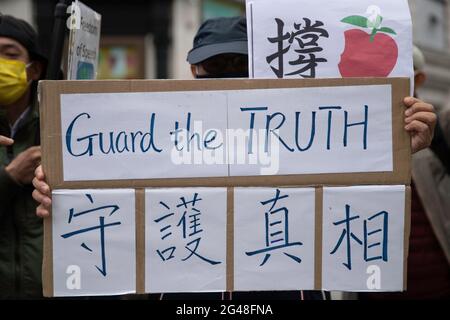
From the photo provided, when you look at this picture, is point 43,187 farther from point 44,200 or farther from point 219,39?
point 219,39

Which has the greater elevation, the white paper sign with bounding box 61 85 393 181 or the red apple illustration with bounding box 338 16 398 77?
the red apple illustration with bounding box 338 16 398 77

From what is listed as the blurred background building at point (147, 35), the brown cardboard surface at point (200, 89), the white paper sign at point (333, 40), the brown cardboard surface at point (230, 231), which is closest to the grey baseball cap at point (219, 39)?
the white paper sign at point (333, 40)

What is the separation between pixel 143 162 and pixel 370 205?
23.8 inches

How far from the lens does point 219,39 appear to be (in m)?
2.03

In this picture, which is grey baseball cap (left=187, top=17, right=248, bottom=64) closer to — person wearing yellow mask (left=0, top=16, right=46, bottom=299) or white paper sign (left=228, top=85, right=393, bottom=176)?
white paper sign (left=228, top=85, right=393, bottom=176)

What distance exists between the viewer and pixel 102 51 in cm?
880

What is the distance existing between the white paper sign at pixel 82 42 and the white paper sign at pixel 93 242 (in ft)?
1.50

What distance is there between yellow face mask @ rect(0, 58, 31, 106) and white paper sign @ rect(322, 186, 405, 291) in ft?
3.57

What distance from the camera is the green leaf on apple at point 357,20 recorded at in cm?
183

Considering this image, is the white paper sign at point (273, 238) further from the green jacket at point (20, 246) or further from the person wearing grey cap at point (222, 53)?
the green jacket at point (20, 246)

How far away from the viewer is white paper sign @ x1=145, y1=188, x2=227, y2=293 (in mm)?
1730

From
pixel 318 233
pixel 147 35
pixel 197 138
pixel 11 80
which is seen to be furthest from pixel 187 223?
pixel 147 35

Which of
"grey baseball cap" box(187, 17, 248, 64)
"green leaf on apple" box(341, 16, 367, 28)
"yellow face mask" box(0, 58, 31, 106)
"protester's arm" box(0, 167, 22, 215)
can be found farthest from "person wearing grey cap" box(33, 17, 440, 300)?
"yellow face mask" box(0, 58, 31, 106)

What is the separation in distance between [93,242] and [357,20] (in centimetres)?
93
